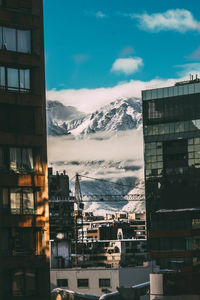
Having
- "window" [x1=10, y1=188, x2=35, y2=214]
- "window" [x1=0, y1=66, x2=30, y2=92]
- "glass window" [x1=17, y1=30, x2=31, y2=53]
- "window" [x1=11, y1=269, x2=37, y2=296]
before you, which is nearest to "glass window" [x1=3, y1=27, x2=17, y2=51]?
"glass window" [x1=17, y1=30, x2=31, y2=53]

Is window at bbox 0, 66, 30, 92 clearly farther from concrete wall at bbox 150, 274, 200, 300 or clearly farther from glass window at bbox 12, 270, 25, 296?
concrete wall at bbox 150, 274, 200, 300

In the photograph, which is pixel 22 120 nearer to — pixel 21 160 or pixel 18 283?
pixel 21 160

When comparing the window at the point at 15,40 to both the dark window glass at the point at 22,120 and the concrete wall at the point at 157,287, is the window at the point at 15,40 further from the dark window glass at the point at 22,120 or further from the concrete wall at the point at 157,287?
the concrete wall at the point at 157,287

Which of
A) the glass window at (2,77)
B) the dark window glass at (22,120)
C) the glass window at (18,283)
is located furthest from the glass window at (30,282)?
the glass window at (2,77)

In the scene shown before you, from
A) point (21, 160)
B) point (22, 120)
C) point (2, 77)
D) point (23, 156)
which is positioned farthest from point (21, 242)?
point (2, 77)

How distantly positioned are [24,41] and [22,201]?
44.0 ft

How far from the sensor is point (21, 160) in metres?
60.9

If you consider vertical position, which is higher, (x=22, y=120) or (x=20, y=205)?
(x=22, y=120)

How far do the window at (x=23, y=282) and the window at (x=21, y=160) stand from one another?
806 cm

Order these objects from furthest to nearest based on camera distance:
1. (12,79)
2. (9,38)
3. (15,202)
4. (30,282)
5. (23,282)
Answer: (9,38) → (12,79) → (15,202) → (30,282) → (23,282)

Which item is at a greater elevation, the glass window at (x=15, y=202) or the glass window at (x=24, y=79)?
the glass window at (x=24, y=79)

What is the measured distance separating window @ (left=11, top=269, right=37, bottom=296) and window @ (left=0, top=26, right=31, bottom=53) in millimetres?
18129

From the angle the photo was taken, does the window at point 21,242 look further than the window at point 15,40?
No

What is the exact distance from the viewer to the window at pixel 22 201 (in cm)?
5959
